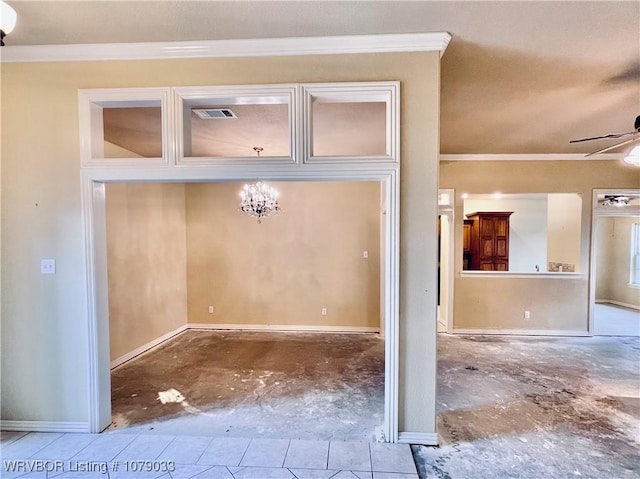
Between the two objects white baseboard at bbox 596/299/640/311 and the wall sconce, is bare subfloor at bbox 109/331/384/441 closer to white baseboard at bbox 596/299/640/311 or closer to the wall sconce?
the wall sconce

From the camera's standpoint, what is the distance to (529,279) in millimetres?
4941

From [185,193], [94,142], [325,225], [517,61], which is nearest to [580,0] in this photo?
[517,61]

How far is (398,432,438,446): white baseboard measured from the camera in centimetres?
222

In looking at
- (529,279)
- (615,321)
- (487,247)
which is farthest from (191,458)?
(615,321)

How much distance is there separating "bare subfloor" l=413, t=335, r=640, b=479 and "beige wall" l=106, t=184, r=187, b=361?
3726mm

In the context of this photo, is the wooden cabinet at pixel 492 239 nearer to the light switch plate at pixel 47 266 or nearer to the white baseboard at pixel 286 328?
the white baseboard at pixel 286 328

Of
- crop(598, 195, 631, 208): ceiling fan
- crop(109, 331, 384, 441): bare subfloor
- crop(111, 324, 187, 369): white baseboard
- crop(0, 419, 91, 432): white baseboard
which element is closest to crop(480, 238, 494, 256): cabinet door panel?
crop(598, 195, 631, 208): ceiling fan

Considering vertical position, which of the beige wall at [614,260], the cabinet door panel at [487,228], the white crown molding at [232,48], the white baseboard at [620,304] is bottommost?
the white baseboard at [620,304]

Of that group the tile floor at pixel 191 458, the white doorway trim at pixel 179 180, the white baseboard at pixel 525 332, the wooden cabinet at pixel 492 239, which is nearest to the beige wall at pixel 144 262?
the white doorway trim at pixel 179 180

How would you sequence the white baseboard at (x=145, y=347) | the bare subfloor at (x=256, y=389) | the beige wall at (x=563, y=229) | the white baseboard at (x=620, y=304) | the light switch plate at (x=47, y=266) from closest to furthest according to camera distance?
1. the light switch plate at (x=47, y=266)
2. the bare subfloor at (x=256, y=389)
3. the white baseboard at (x=145, y=347)
4. the beige wall at (x=563, y=229)
5. the white baseboard at (x=620, y=304)

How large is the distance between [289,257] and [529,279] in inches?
155

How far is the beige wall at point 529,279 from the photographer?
4828mm

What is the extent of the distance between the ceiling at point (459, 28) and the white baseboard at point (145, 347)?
11.0ft

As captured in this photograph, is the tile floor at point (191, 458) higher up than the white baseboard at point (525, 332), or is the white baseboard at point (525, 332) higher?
the tile floor at point (191, 458)
